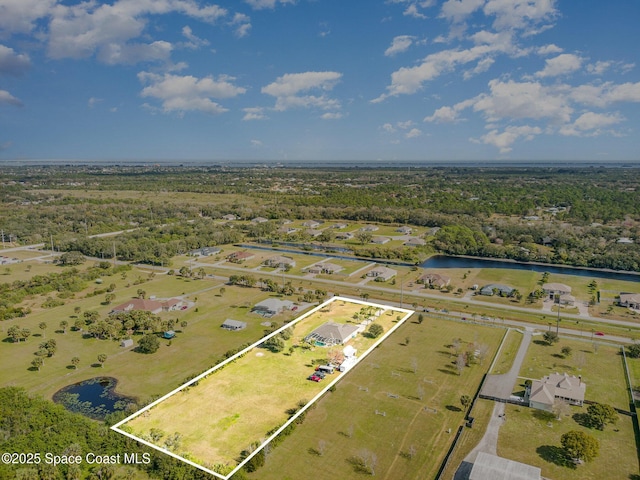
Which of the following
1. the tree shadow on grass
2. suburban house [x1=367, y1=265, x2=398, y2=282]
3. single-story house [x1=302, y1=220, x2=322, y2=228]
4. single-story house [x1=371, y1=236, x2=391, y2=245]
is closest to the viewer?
the tree shadow on grass

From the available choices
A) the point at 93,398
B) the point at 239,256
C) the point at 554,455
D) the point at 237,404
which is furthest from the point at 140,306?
the point at 554,455

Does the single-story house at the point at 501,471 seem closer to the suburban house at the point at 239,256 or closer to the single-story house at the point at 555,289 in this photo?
the single-story house at the point at 555,289

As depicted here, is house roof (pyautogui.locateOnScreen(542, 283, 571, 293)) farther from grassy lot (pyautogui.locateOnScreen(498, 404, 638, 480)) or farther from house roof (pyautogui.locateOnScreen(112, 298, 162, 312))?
house roof (pyautogui.locateOnScreen(112, 298, 162, 312))

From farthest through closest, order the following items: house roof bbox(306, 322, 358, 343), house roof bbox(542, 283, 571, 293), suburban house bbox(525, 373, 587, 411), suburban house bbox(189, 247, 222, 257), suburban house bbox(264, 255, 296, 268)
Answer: suburban house bbox(189, 247, 222, 257), suburban house bbox(264, 255, 296, 268), house roof bbox(542, 283, 571, 293), suburban house bbox(525, 373, 587, 411), house roof bbox(306, 322, 358, 343)

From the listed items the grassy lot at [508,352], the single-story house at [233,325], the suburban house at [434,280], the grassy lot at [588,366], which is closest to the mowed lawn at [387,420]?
the grassy lot at [508,352]

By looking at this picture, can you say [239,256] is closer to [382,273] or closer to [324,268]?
[324,268]

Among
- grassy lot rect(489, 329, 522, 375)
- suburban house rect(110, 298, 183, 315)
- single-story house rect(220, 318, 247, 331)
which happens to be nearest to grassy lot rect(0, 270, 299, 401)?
single-story house rect(220, 318, 247, 331)
